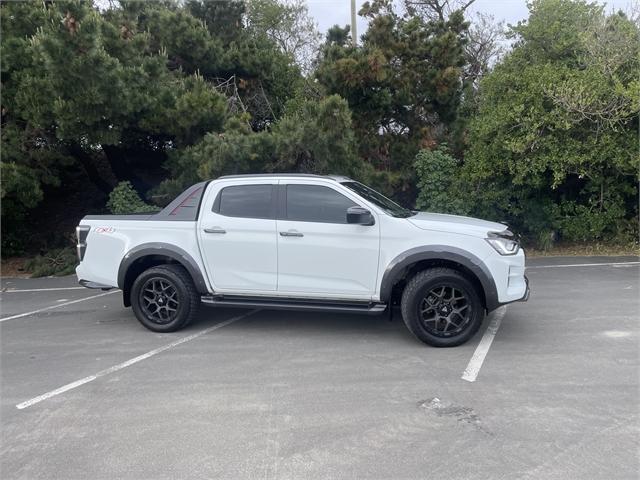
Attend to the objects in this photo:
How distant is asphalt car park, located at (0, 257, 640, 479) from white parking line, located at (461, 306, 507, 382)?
0.08ft

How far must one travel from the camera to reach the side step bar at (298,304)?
583cm

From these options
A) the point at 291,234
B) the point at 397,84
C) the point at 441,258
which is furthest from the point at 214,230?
the point at 397,84

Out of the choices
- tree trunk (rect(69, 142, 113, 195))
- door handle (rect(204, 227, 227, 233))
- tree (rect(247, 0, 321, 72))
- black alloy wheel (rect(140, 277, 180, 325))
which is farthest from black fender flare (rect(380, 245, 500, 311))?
tree (rect(247, 0, 321, 72))

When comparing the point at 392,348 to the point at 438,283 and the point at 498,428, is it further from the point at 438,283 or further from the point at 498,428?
the point at 498,428

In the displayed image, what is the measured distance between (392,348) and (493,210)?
23.6ft

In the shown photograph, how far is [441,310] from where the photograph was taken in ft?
18.6

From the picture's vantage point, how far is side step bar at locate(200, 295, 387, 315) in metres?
5.83

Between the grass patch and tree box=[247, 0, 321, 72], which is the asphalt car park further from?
tree box=[247, 0, 321, 72]

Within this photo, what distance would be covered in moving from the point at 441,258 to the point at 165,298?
3246 millimetres

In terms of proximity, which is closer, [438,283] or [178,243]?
[438,283]

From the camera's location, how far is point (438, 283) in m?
5.61

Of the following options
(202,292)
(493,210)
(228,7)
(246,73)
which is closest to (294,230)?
(202,292)

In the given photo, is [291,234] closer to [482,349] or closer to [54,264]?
[482,349]

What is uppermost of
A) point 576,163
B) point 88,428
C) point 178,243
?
point 576,163
